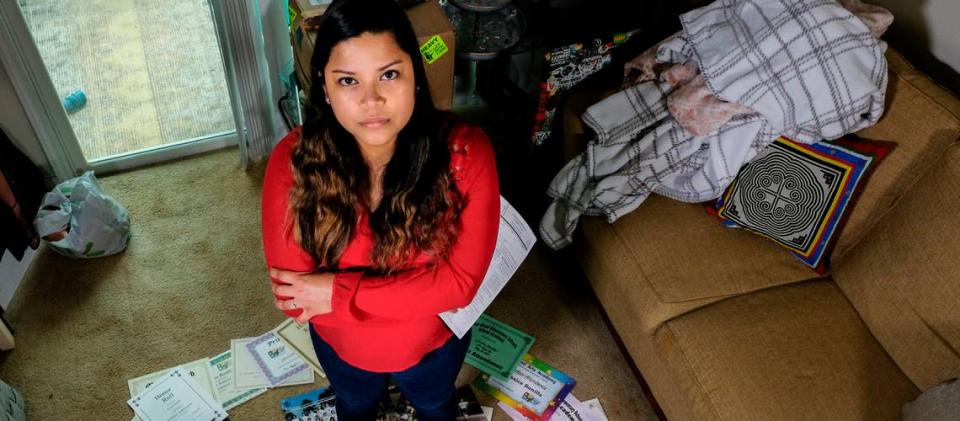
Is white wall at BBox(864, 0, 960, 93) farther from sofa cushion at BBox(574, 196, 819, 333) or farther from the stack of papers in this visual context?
the stack of papers

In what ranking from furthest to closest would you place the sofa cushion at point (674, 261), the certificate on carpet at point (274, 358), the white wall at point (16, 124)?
the white wall at point (16, 124), the certificate on carpet at point (274, 358), the sofa cushion at point (674, 261)

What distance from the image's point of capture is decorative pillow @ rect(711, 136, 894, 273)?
160 centimetres

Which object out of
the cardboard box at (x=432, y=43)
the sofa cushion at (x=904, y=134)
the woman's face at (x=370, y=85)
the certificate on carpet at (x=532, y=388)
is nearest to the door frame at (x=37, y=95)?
the cardboard box at (x=432, y=43)

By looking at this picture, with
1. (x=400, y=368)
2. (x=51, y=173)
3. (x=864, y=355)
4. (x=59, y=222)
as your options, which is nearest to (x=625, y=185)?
(x=864, y=355)

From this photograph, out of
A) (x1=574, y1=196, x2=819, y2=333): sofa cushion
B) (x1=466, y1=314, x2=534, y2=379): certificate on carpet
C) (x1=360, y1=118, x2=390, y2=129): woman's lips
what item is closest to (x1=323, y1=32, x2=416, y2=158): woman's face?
(x1=360, y1=118, x2=390, y2=129): woman's lips

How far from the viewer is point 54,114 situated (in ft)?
7.04

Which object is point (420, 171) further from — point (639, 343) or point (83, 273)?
point (83, 273)

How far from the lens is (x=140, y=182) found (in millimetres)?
2379

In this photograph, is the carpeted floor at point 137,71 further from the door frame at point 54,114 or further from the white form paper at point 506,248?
the white form paper at point 506,248

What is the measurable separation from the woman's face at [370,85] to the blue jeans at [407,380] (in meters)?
0.56

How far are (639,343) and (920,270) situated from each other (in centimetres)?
66

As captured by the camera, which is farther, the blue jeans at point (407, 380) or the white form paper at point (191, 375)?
the white form paper at point (191, 375)

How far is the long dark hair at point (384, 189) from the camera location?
1.14m

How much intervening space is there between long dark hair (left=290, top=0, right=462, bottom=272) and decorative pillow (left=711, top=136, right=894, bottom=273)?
92cm
